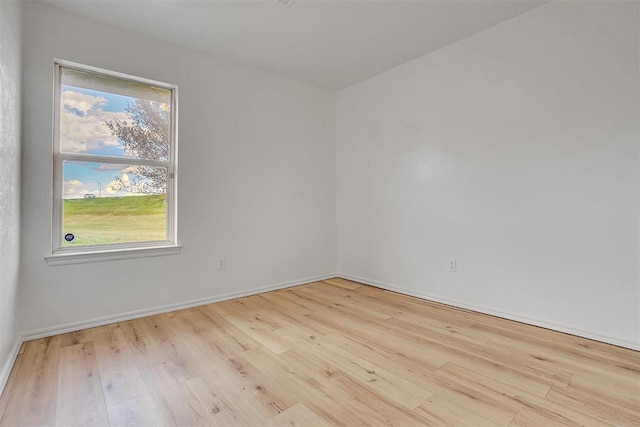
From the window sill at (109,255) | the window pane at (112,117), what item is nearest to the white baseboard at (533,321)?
the window sill at (109,255)

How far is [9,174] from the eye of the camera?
184 cm

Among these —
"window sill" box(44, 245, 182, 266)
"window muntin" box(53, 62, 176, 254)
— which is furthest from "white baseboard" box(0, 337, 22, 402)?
"window muntin" box(53, 62, 176, 254)

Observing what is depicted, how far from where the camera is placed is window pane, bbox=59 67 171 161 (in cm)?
250

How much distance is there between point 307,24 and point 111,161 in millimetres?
2074

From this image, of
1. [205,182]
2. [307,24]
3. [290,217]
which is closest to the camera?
[307,24]

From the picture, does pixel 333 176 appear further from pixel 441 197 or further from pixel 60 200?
pixel 60 200

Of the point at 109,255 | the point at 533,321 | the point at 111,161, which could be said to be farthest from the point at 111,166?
the point at 533,321

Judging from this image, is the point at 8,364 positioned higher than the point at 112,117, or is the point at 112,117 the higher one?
the point at 112,117

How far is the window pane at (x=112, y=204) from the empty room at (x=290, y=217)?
0.05ft

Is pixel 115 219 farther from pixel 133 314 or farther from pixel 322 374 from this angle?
pixel 322 374

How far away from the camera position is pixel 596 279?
2.21 metres

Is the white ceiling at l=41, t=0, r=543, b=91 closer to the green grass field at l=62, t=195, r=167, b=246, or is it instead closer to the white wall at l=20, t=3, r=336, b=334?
the white wall at l=20, t=3, r=336, b=334

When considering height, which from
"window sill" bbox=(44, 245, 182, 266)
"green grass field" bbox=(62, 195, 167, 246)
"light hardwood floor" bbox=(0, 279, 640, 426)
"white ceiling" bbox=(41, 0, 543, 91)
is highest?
"white ceiling" bbox=(41, 0, 543, 91)

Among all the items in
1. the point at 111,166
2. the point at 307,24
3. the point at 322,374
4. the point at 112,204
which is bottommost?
the point at 322,374
